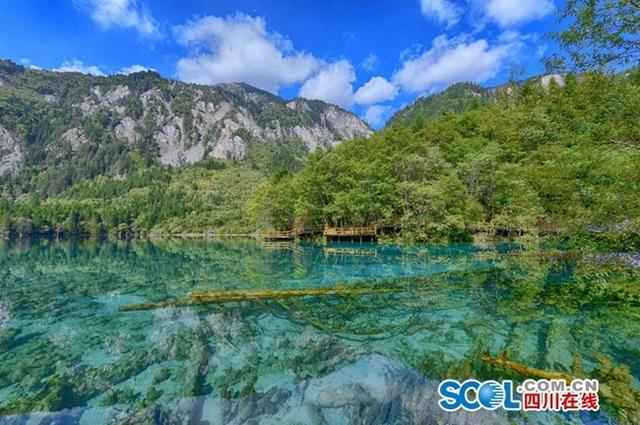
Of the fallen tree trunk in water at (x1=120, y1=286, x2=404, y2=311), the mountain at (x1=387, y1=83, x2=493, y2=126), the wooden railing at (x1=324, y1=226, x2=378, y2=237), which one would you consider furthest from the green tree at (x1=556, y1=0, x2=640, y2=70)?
the mountain at (x1=387, y1=83, x2=493, y2=126)

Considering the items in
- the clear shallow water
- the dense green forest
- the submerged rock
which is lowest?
the submerged rock

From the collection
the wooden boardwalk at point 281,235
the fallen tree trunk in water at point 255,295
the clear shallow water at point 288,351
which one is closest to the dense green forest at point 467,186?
the wooden boardwalk at point 281,235

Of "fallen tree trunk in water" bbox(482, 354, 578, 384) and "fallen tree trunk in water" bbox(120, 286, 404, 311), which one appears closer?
"fallen tree trunk in water" bbox(482, 354, 578, 384)

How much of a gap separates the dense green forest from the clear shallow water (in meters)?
2.85

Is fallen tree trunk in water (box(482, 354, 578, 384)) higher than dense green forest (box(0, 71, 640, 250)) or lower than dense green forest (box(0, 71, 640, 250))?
lower

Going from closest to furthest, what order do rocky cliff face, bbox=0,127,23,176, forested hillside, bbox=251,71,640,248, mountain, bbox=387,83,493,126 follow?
1. forested hillside, bbox=251,71,640,248
2. mountain, bbox=387,83,493,126
3. rocky cliff face, bbox=0,127,23,176

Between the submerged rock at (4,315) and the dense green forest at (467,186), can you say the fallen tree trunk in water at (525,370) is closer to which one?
the dense green forest at (467,186)

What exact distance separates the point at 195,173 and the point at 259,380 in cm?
13126

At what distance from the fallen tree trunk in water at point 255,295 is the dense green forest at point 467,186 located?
270 inches

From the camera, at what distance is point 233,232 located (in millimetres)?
74062

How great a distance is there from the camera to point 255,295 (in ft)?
40.1

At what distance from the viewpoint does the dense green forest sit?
7.55 m

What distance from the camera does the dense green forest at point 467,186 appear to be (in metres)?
7.55

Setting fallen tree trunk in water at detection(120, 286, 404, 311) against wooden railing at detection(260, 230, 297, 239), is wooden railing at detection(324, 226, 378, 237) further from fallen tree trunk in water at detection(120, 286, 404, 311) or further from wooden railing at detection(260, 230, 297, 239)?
fallen tree trunk in water at detection(120, 286, 404, 311)
